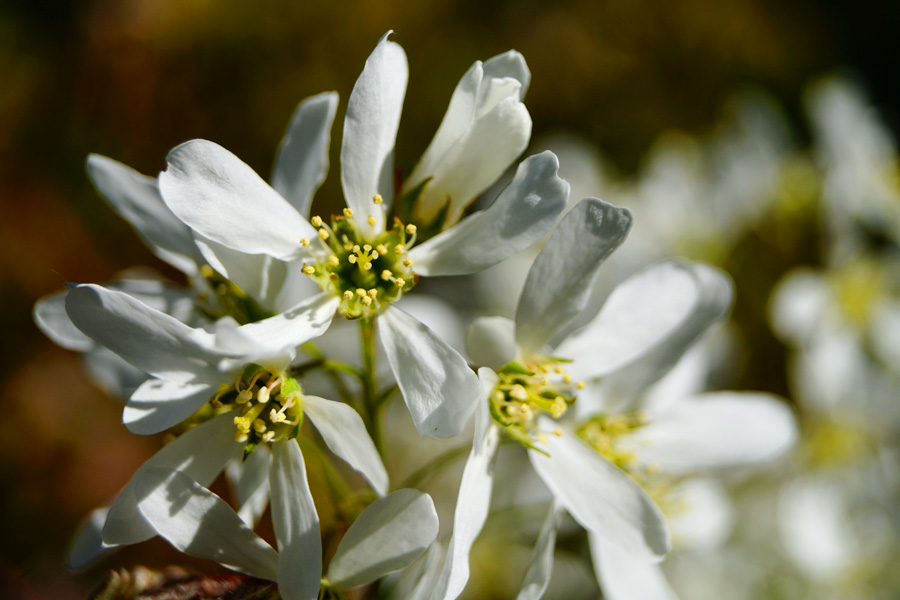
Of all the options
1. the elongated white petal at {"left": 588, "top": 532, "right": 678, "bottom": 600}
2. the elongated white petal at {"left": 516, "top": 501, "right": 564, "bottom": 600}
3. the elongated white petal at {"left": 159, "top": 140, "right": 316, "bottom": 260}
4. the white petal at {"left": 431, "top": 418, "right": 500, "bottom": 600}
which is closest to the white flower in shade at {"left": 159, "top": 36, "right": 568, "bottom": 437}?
the elongated white petal at {"left": 159, "top": 140, "right": 316, "bottom": 260}

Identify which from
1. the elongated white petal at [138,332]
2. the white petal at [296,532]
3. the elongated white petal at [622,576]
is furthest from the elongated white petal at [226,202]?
the elongated white petal at [622,576]

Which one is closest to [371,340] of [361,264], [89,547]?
[361,264]

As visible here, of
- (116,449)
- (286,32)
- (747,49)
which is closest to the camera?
(116,449)

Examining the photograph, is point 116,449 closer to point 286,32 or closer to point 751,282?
point 286,32

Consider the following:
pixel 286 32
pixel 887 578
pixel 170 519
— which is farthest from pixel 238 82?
pixel 887 578

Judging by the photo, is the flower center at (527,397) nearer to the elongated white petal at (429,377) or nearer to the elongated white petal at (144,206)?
the elongated white petal at (429,377)

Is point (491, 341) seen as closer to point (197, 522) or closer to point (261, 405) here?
point (261, 405)
